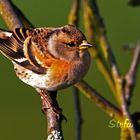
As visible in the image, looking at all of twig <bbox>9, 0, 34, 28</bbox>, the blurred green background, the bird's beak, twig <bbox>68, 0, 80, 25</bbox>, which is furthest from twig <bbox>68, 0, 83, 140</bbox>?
the blurred green background

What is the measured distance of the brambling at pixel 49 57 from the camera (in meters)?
3.62

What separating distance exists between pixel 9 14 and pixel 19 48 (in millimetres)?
351

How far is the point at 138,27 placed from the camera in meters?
7.61

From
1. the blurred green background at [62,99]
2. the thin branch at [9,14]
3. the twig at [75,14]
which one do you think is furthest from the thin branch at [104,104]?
the blurred green background at [62,99]

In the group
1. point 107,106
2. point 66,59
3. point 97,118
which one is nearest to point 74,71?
point 66,59

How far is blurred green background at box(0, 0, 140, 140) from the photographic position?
643 cm

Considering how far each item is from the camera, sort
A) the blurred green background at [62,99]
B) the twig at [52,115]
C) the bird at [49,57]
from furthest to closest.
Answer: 1. the blurred green background at [62,99]
2. the bird at [49,57]
3. the twig at [52,115]

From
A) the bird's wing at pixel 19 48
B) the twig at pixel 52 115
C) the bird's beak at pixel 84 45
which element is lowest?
the twig at pixel 52 115

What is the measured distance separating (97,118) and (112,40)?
4.23 ft

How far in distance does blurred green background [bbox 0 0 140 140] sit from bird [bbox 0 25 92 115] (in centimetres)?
239

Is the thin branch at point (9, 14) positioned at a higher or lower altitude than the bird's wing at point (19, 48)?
higher

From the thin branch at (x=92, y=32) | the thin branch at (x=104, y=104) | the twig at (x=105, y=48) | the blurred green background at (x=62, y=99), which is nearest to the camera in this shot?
the twig at (x=105, y=48)

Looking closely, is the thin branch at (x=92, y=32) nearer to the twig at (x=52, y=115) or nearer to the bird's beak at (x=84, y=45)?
the bird's beak at (x=84, y=45)

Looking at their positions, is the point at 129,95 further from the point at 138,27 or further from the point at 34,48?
the point at 138,27
